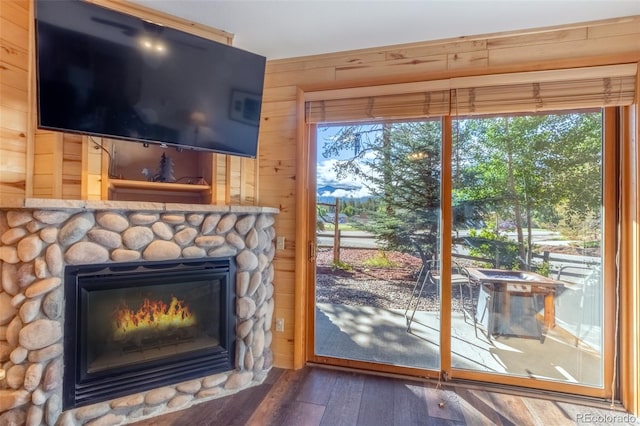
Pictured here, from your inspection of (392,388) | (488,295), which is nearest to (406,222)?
(488,295)

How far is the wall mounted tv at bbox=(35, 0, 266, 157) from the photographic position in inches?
58.2

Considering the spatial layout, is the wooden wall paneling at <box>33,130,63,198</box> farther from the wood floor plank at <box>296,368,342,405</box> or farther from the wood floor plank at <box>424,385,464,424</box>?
the wood floor plank at <box>424,385,464,424</box>

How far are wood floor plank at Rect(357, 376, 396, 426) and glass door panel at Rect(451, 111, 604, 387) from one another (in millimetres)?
572

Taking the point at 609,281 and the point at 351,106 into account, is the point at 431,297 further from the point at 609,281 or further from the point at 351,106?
the point at 351,106

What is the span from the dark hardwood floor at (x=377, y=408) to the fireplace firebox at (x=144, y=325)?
27 cm

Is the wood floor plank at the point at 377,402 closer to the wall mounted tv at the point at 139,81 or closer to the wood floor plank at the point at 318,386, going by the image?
the wood floor plank at the point at 318,386

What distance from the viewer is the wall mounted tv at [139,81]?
1478 millimetres

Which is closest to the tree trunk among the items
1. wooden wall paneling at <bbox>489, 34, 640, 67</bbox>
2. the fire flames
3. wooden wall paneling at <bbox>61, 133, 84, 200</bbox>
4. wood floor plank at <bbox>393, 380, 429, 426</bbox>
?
wooden wall paneling at <bbox>489, 34, 640, 67</bbox>

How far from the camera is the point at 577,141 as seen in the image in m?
2.01

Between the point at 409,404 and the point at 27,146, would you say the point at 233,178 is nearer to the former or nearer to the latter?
the point at 27,146

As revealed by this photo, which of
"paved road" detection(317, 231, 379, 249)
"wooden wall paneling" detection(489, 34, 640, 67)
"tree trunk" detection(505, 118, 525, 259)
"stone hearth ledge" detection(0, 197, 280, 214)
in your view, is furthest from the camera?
"paved road" detection(317, 231, 379, 249)

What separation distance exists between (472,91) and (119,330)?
9.20ft

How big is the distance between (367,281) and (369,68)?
5.49 ft

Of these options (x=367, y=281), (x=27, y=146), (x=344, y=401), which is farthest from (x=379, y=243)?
→ (x=27, y=146)
